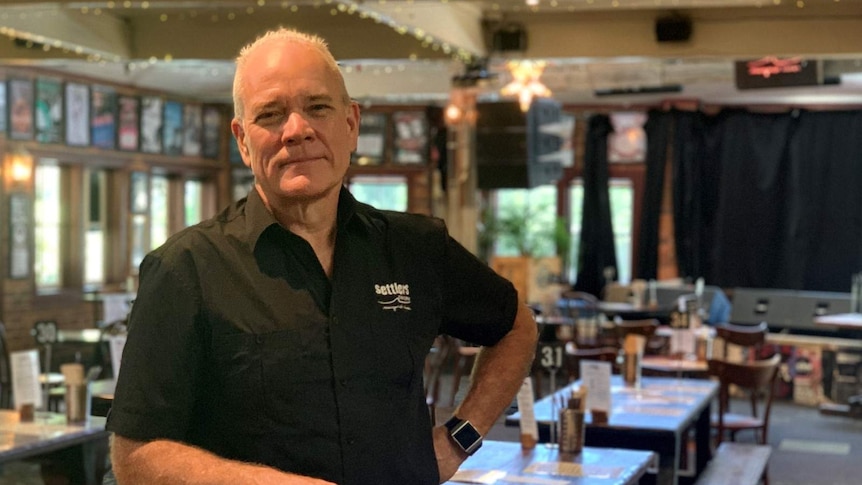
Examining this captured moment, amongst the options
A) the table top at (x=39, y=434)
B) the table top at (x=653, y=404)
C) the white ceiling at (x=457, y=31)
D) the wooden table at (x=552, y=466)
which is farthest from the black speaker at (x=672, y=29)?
the table top at (x=39, y=434)

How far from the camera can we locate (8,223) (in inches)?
452

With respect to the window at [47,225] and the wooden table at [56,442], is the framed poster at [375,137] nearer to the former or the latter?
the window at [47,225]

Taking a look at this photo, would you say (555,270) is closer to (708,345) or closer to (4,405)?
(708,345)

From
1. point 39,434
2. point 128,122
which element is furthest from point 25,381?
point 128,122

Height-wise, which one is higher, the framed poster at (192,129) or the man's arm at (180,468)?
the framed poster at (192,129)

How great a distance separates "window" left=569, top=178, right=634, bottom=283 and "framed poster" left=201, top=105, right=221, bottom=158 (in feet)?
14.8

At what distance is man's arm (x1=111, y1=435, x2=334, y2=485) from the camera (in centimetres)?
158

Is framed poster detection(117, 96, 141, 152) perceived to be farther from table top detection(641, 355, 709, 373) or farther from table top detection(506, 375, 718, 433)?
table top detection(506, 375, 718, 433)

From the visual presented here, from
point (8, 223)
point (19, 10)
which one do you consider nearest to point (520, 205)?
point (8, 223)

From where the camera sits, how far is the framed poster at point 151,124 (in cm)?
1355

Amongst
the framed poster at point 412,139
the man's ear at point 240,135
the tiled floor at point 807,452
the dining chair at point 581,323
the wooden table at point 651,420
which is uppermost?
the framed poster at point 412,139

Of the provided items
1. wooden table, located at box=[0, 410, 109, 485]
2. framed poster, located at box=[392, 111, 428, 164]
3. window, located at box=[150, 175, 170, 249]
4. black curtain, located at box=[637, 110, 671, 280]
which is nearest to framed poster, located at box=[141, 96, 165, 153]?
window, located at box=[150, 175, 170, 249]

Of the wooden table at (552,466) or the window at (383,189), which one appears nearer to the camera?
the wooden table at (552,466)

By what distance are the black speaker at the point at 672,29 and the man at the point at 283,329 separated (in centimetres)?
672
